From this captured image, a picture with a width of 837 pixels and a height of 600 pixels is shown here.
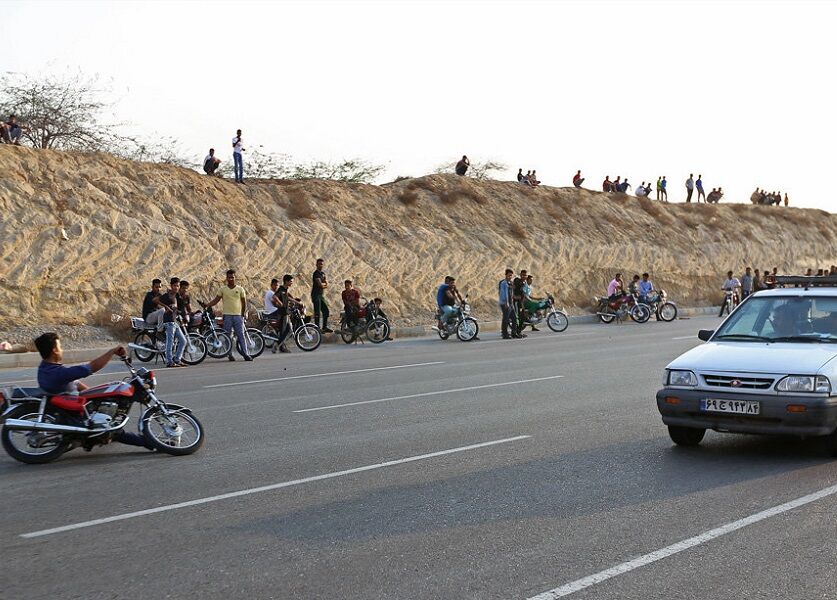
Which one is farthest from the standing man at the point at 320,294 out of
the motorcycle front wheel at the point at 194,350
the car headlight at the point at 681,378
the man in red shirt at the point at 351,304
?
the car headlight at the point at 681,378

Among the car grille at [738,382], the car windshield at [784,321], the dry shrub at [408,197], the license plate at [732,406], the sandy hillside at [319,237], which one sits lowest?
the license plate at [732,406]

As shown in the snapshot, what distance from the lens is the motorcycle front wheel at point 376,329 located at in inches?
1048

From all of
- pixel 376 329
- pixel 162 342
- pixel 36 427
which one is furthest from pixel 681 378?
pixel 376 329

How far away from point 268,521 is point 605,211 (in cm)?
4602

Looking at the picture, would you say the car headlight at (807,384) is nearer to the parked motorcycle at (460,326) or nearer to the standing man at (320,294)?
the parked motorcycle at (460,326)

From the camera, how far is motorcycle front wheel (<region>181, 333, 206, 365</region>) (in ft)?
68.9

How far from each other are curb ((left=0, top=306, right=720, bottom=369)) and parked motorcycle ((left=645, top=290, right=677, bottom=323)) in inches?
94.5

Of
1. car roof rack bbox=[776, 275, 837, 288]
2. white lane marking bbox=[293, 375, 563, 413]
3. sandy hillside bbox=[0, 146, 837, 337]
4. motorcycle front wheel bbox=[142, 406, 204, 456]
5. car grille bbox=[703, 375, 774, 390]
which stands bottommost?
white lane marking bbox=[293, 375, 563, 413]

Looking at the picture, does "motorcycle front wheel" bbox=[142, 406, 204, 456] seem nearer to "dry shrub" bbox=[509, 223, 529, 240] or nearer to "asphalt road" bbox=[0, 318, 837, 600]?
"asphalt road" bbox=[0, 318, 837, 600]

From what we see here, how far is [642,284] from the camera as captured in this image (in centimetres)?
3516

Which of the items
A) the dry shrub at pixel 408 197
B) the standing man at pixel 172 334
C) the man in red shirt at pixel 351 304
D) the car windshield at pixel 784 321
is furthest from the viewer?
the dry shrub at pixel 408 197

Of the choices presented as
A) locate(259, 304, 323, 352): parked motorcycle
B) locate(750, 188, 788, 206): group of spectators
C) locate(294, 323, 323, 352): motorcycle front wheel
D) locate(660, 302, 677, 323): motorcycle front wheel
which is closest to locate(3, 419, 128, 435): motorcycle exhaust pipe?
locate(259, 304, 323, 352): parked motorcycle

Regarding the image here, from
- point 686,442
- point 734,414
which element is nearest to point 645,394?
point 686,442

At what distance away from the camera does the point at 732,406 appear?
8.55 metres
